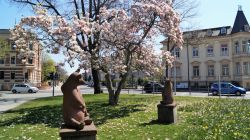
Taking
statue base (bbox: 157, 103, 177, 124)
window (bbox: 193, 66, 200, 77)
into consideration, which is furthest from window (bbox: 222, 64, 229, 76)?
statue base (bbox: 157, 103, 177, 124)

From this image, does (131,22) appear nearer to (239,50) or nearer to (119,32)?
(119,32)

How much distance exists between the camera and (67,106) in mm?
8297

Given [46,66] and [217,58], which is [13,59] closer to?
[46,66]

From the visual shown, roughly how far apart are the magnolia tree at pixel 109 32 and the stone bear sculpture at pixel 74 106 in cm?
1176

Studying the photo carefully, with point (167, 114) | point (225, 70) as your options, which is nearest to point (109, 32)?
point (167, 114)

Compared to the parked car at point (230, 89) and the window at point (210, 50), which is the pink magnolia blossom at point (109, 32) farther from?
the window at point (210, 50)

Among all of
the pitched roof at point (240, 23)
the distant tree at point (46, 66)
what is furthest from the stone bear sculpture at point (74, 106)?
the distant tree at point (46, 66)

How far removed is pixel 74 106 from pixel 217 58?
204ft

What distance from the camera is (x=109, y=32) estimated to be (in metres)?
21.2

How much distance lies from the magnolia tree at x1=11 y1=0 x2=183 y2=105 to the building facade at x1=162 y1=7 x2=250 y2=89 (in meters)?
37.6

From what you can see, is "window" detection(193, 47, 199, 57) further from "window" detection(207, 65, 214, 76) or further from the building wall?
"window" detection(207, 65, 214, 76)

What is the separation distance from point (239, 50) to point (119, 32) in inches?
1831

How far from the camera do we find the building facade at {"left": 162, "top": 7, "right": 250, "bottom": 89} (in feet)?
205

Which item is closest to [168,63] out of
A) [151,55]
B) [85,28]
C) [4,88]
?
[151,55]
